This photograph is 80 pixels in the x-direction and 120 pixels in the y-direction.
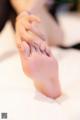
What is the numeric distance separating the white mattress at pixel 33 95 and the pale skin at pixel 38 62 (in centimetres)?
3

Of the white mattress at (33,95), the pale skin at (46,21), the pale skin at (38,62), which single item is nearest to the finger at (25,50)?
the pale skin at (38,62)

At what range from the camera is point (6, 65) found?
35.2 inches

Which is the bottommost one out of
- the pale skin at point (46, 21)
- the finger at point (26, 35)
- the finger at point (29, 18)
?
the finger at point (26, 35)

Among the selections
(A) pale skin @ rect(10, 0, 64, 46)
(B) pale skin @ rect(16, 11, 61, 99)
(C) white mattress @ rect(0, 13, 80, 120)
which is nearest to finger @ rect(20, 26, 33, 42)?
(B) pale skin @ rect(16, 11, 61, 99)

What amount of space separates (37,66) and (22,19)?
0.14 m

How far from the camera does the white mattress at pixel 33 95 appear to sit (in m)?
0.65

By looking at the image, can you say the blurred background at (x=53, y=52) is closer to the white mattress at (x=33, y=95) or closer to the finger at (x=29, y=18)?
the white mattress at (x=33, y=95)

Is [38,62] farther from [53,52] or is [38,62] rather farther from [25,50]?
[53,52]

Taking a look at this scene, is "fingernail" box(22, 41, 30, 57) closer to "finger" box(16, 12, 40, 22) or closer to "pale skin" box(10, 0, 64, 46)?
"finger" box(16, 12, 40, 22)

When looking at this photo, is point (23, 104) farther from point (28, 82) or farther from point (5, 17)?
point (5, 17)

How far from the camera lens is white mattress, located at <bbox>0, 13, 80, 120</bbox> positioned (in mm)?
653

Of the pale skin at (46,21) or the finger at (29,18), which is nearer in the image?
the finger at (29,18)

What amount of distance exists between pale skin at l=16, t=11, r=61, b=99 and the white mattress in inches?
A: 1.0

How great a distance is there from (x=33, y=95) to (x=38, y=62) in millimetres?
93
